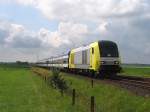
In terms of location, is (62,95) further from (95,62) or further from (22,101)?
(95,62)

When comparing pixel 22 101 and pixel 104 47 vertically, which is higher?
pixel 104 47

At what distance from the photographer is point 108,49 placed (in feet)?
132

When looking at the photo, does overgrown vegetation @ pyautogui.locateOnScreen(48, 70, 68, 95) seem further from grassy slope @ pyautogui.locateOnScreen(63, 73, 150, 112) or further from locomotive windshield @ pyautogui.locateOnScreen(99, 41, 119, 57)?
locomotive windshield @ pyautogui.locateOnScreen(99, 41, 119, 57)

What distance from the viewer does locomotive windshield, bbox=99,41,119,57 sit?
3981 cm

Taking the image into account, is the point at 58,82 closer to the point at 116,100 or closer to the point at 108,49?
the point at 108,49

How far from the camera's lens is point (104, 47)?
132 ft

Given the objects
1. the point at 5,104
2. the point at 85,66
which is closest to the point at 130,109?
the point at 5,104

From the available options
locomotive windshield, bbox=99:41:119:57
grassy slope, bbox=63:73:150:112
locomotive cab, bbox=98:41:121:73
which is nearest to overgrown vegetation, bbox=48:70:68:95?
grassy slope, bbox=63:73:150:112

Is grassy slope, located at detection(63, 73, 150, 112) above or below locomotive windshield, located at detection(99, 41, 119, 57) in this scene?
below

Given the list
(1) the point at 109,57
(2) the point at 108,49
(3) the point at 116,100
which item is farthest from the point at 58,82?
(3) the point at 116,100

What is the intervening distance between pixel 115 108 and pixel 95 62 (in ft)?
59.6

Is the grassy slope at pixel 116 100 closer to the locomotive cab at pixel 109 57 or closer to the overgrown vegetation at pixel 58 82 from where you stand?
the overgrown vegetation at pixel 58 82

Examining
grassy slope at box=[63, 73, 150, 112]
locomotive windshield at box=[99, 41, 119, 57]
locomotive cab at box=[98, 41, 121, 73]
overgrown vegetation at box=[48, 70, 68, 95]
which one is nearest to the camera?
grassy slope at box=[63, 73, 150, 112]

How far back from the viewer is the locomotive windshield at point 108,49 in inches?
1567
